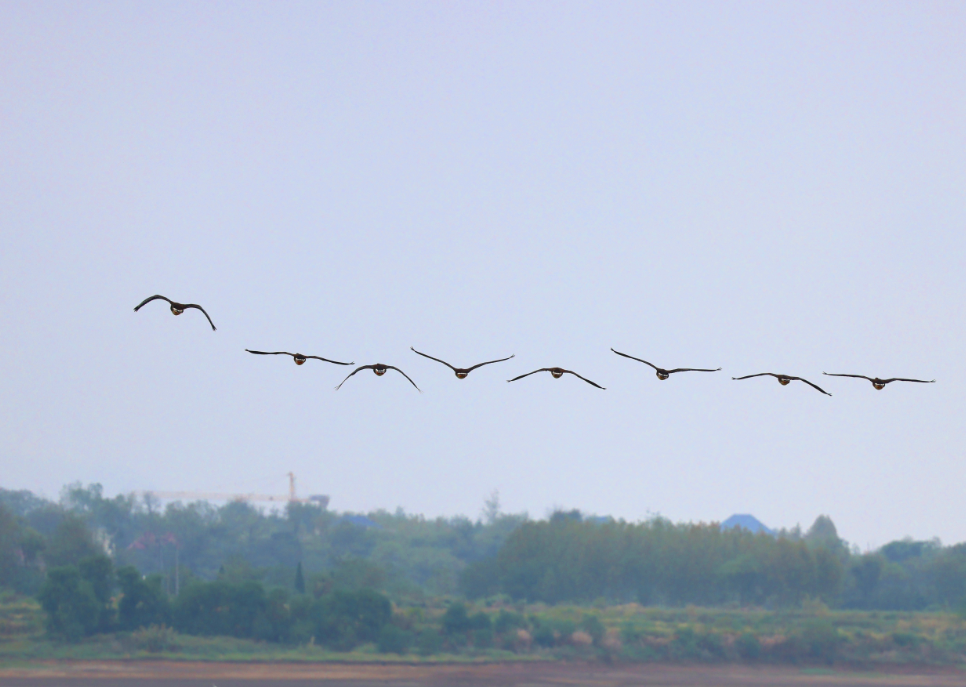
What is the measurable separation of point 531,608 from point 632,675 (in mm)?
24766

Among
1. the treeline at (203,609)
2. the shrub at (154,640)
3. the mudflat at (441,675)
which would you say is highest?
the treeline at (203,609)

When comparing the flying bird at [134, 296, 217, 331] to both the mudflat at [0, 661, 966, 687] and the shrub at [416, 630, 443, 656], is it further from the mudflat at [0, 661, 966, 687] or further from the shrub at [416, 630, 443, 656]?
the shrub at [416, 630, 443, 656]

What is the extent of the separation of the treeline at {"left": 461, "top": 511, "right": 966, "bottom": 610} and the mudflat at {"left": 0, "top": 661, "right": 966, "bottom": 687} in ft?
77.8

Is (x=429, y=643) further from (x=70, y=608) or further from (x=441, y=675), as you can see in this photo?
(x=70, y=608)

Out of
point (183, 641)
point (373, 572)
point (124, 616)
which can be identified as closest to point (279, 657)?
point (183, 641)

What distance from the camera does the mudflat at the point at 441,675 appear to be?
88.8 meters

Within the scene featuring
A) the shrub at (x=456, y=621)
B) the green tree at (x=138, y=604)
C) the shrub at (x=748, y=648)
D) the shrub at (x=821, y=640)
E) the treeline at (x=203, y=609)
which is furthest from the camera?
the shrub at (x=821, y=640)

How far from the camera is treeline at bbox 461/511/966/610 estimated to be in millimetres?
131625

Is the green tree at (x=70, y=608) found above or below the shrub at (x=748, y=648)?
above

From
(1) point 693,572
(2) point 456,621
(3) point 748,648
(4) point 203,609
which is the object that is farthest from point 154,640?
(1) point 693,572

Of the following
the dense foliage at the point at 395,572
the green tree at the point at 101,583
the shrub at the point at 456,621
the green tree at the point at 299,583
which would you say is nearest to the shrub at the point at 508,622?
the dense foliage at the point at 395,572

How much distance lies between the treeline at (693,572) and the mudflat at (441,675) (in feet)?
77.8

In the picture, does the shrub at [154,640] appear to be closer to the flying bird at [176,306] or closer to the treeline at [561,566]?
the treeline at [561,566]

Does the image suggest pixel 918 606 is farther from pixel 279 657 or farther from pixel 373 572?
pixel 279 657
